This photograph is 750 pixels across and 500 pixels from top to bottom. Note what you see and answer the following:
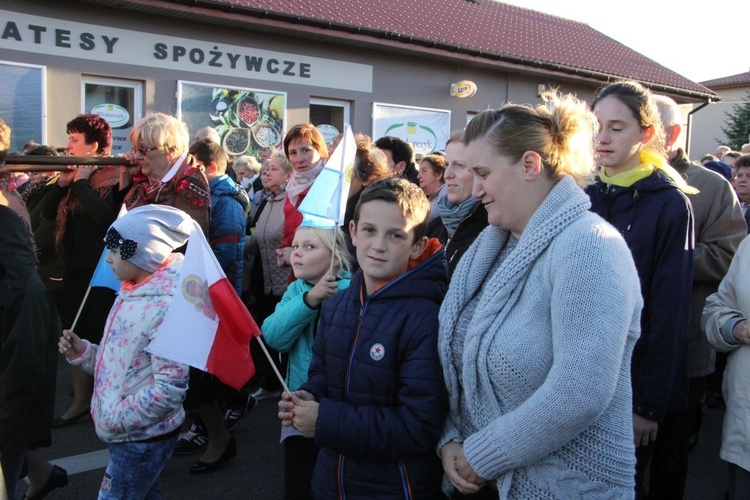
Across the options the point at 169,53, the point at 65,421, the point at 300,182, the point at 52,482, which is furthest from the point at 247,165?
the point at 52,482

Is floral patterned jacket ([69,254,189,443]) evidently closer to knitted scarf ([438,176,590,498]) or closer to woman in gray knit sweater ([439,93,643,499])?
woman in gray knit sweater ([439,93,643,499])

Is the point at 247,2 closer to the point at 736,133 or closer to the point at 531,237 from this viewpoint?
the point at 531,237

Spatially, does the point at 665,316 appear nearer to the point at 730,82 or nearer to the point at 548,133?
the point at 548,133

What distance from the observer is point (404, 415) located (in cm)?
200

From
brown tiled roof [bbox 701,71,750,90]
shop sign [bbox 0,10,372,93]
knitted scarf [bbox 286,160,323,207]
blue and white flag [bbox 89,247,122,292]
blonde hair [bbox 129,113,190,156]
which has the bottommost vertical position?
blue and white flag [bbox 89,247,122,292]

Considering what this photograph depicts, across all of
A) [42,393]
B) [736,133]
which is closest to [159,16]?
[42,393]

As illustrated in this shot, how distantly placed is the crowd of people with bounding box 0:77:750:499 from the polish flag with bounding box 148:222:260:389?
14cm

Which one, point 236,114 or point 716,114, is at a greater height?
point 716,114

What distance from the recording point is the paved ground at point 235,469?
3.88 metres

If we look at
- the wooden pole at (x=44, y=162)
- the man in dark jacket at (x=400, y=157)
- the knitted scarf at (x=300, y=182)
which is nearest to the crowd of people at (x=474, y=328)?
the wooden pole at (x=44, y=162)

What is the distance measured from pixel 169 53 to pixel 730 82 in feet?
130

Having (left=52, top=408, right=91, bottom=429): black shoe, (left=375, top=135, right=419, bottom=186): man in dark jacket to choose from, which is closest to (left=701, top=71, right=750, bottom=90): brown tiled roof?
(left=375, top=135, right=419, bottom=186): man in dark jacket

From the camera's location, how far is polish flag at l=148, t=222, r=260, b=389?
8.08ft

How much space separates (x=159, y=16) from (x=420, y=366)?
349 inches
